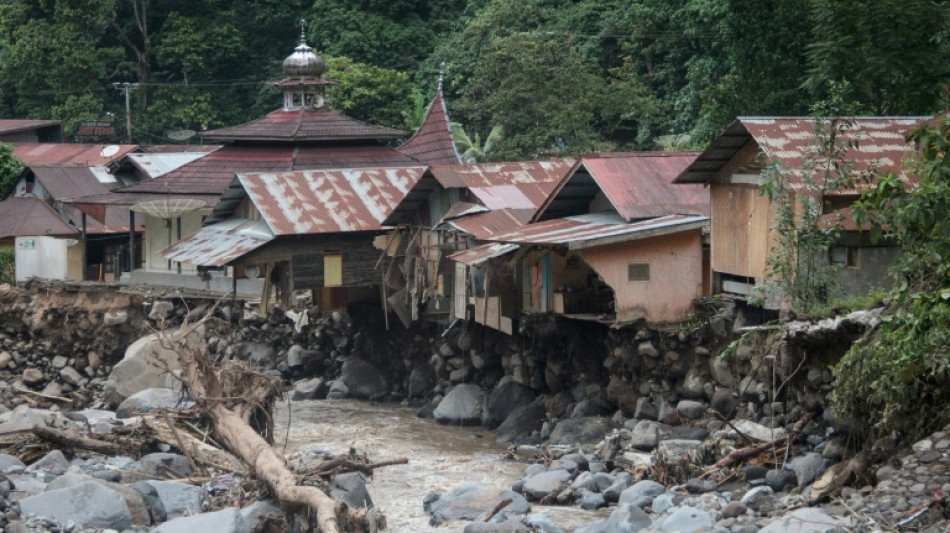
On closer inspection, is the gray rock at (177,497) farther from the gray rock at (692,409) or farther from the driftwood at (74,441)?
the gray rock at (692,409)

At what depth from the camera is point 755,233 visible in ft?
73.1

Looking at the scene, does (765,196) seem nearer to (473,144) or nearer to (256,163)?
(256,163)

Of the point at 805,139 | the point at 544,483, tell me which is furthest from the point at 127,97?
the point at 544,483

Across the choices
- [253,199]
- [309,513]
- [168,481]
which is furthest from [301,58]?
[309,513]

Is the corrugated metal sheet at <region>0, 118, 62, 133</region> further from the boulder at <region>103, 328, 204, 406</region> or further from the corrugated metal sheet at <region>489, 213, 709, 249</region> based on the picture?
the corrugated metal sheet at <region>489, 213, 709, 249</region>

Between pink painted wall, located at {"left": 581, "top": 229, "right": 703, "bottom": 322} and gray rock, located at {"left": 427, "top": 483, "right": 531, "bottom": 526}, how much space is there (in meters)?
5.15

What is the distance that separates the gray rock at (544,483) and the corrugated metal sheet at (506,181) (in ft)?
29.0

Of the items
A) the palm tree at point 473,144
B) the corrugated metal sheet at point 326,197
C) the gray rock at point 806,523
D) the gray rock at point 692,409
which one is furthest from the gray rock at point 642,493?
the palm tree at point 473,144

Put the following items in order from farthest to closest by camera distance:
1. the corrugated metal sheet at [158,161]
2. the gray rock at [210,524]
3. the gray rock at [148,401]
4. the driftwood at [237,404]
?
the corrugated metal sheet at [158,161]
the gray rock at [148,401]
the driftwood at [237,404]
the gray rock at [210,524]

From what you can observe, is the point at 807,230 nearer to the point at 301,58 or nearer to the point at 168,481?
the point at 168,481

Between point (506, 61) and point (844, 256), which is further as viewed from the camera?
point (506, 61)

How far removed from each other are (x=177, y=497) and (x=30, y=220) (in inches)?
887

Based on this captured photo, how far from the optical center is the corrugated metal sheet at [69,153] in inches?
1825

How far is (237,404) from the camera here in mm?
22234
